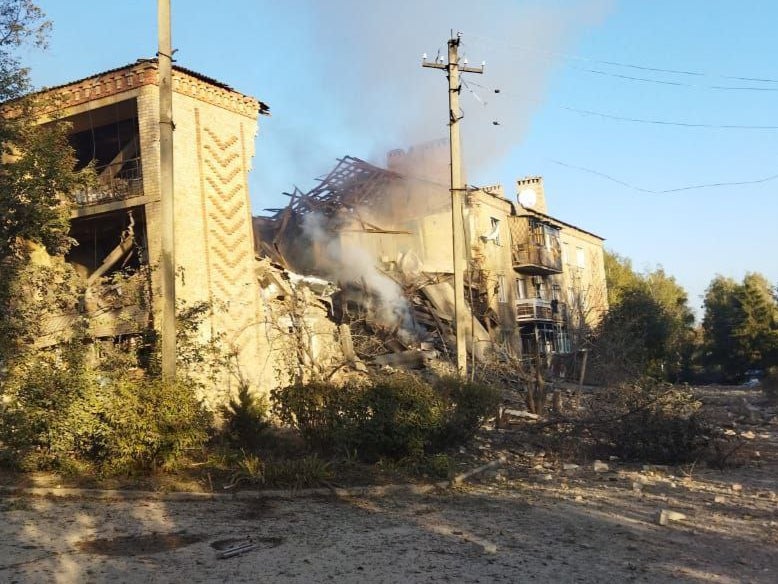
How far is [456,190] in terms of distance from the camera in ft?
57.7

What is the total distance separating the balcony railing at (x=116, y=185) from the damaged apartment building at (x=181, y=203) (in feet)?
0.12

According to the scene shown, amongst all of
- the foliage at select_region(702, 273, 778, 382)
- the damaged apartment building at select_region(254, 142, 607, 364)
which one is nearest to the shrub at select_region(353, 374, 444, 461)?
the damaged apartment building at select_region(254, 142, 607, 364)

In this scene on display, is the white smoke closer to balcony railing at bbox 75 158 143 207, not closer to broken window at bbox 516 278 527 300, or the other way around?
balcony railing at bbox 75 158 143 207

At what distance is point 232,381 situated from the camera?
19.4 meters

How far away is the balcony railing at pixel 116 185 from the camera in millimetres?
19531

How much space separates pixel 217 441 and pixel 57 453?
363 cm

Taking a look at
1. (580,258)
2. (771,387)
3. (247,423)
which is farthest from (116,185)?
(580,258)

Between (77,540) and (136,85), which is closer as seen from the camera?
(77,540)

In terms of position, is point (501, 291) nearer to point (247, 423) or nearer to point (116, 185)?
Answer: point (116, 185)

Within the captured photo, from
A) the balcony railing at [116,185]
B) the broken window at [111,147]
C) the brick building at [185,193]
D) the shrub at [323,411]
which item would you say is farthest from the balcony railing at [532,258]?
the shrub at [323,411]

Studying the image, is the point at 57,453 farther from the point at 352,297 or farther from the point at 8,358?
the point at 352,297

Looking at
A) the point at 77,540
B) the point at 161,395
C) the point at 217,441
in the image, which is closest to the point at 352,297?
the point at 217,441

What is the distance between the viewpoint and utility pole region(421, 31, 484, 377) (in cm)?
1719

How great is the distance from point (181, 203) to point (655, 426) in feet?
41.9
